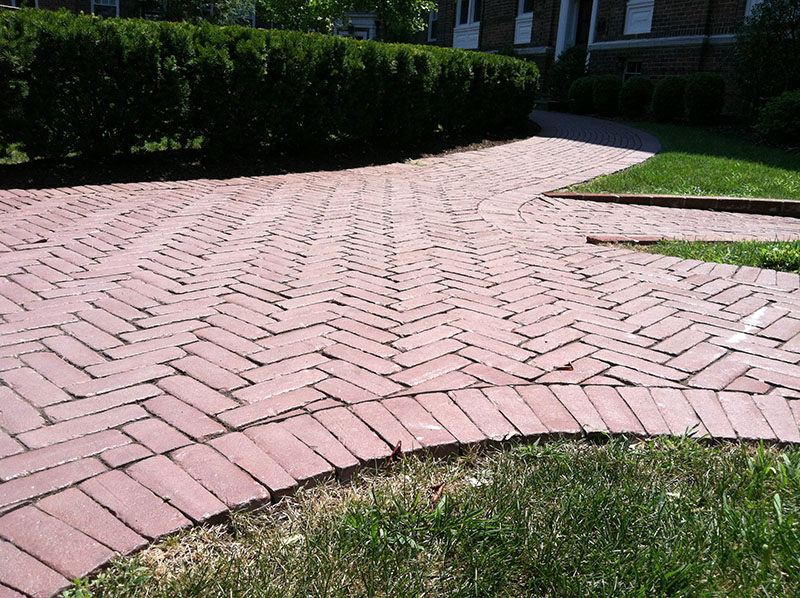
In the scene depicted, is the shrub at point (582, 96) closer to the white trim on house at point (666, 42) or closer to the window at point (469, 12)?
the white trim on house at point (666, 42)

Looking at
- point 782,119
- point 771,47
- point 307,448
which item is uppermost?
point 771,47

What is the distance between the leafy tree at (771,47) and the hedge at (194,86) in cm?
694

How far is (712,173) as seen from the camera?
8.30 metres

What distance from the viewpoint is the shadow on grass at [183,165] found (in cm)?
644

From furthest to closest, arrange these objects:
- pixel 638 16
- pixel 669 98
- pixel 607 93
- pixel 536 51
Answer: pixel 536 51
pixel 638 16
pixel 607 93
pixel 669 98

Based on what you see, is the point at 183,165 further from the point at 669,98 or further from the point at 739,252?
the point at 669,98

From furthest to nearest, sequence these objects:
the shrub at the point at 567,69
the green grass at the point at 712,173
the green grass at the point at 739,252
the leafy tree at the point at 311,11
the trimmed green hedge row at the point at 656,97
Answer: the shrub at the point at 567,69, the leafy tree at the point at 311,11, the trimmed green hedge row at the point at 656,97, the green grass at the point at 712,173, the green grass at the point at 739,252

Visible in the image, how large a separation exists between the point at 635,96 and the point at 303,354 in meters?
15.5

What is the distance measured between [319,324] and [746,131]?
1299cm

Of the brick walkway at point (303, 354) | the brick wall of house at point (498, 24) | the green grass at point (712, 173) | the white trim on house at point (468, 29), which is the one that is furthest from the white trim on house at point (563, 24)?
the brick walkway at point (303, 354)

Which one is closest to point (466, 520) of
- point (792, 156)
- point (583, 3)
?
point (792, 156)

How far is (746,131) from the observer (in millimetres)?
13305

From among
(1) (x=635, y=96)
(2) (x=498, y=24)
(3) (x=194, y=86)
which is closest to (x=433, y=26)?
(2) (x=498, y=24)

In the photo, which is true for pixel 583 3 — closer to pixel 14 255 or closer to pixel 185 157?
pixel 185 157
